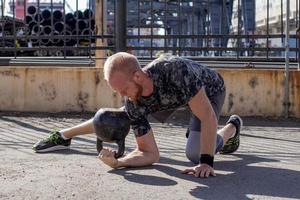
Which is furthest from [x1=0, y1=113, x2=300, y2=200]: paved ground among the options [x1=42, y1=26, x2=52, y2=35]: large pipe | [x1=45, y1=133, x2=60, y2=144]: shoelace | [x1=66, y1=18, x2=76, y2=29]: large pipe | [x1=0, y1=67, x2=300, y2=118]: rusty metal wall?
[x1=66, y1=18, x2=76, y2=29]: large pipe

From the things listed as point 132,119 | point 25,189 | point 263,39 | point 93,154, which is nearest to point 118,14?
point 263,39

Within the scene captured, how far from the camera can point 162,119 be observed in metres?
4.78

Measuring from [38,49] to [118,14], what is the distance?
1322 mm

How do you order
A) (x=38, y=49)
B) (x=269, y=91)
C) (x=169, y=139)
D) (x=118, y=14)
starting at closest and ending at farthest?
(x=169, y=139) < (x=269, y=91) < (x=118, y=14) < (x=38, y=49)

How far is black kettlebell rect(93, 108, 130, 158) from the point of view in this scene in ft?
15.2

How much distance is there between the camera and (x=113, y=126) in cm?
463

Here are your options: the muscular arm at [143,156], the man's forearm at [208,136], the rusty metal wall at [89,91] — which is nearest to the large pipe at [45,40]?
the rusty metal wall at [89,91]

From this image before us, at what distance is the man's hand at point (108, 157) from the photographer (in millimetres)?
4375

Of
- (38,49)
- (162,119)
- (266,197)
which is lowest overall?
(266,197)

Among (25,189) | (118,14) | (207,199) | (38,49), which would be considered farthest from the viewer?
(38,49)

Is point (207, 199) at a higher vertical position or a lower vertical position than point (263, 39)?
lower

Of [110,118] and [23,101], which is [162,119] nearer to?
[110,118]

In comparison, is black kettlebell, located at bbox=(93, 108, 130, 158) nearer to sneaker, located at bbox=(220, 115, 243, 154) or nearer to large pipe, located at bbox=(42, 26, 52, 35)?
sneaker, located at bbox=(220, 115, 243, 154)

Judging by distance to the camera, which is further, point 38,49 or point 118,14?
point 38,49
